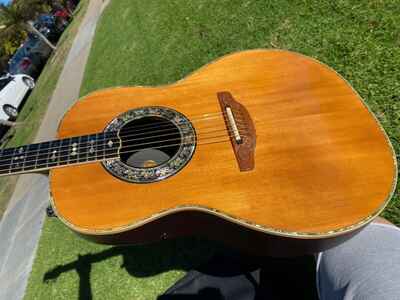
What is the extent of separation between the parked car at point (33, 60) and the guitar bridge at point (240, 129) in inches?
376

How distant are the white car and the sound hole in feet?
21.9

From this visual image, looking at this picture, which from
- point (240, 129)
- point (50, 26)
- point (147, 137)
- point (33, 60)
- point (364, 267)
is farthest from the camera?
point (50, 26)

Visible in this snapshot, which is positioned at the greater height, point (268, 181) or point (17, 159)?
point (17, 159)

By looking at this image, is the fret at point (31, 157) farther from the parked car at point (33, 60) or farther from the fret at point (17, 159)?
the parked car at point (33, 60)

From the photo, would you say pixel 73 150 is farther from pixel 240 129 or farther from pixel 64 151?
pixel 240 129

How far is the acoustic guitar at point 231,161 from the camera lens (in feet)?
4.44

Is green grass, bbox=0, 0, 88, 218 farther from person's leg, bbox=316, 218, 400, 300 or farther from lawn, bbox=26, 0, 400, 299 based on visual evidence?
person's leg, bbox=316, 218, 400, 300

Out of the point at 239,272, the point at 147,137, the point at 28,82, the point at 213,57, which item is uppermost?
the point at 147,137

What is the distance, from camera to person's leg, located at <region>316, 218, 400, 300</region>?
109 cm

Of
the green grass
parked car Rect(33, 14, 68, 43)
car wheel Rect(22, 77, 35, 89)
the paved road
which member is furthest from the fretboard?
parked car Rect(33, 14, 68, 43)

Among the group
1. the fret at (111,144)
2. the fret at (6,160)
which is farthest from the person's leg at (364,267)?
the fret at (6,160)

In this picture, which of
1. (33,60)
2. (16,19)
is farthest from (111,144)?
(16,19)

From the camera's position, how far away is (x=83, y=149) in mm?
1688

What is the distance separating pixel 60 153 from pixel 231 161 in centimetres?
90
